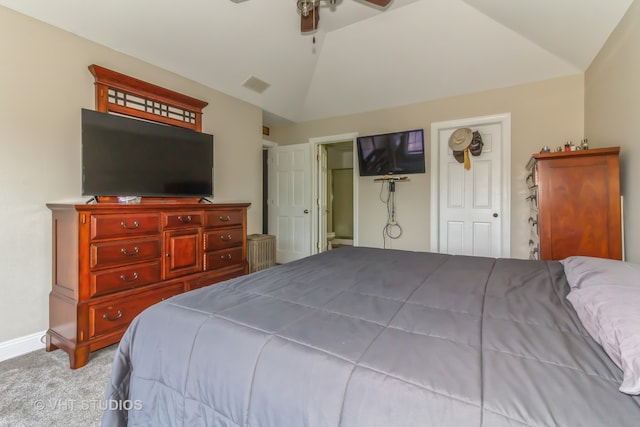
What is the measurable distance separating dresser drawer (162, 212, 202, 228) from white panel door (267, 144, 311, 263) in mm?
2231

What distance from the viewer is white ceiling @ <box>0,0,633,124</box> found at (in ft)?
8.05

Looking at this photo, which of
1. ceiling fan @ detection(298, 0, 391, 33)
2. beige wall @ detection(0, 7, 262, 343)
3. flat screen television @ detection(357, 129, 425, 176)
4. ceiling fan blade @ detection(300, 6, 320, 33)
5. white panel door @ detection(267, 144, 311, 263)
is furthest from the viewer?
white panel door @ detection(267, 144, 311, 263)

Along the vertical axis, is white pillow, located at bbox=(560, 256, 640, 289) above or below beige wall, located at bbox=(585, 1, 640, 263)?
below

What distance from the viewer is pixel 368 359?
72 centimetres

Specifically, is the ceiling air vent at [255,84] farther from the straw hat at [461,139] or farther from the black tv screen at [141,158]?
the straw hat at [461,139]

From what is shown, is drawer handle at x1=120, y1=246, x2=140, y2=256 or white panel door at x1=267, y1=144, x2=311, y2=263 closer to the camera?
drawer handle at x1=120, y1=246, x2=140, y2=256

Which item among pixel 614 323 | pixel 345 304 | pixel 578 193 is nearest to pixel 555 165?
pixel 578 193

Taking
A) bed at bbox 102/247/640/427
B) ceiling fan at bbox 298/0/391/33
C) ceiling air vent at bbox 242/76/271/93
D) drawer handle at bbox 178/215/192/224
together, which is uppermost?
ceiling air vent at bbox 242/76/271/93

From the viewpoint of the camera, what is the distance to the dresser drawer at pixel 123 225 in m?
2.06

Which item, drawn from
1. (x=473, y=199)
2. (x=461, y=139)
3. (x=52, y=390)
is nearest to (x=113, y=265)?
(x=52, y=390)

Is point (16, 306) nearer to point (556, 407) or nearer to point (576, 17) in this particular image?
point (556, 407)

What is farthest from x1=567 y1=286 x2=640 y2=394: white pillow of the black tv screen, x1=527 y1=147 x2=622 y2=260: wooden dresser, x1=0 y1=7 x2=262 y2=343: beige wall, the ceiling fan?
x1=0 y1=7 x2=262 y2=343: beige wall

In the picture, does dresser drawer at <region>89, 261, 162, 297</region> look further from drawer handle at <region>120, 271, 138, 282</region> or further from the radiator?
the radiator

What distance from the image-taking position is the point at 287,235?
16.3ft
